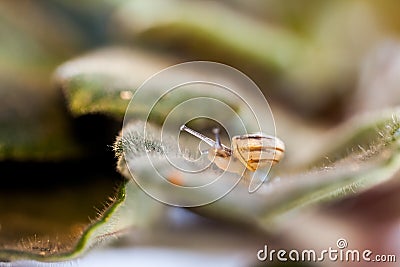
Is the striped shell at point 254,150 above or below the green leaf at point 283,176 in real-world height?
above

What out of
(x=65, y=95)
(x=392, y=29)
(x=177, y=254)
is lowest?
(x=177, y=254)

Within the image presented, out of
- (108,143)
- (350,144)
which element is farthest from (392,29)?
(108,143)

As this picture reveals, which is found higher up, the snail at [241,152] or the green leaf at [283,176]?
the snail at [241,152]

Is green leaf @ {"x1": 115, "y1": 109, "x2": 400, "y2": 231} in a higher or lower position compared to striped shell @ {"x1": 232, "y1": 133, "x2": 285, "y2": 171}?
lower

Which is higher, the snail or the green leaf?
the snail

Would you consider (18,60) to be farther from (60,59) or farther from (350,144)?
(350,144)

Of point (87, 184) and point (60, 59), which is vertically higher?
point (60, 59)

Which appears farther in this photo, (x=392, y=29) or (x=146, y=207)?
(x=392, y=29)
